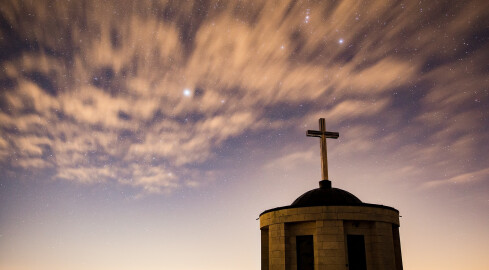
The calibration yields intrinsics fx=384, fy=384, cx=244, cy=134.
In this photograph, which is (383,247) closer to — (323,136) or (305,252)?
(305,252)

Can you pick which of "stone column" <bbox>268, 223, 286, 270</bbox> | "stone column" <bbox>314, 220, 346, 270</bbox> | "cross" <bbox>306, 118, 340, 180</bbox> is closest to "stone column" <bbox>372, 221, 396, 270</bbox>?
"stone column" <bbox>314, 220, 346, 270</bbox>

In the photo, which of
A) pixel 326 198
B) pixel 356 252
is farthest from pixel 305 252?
pixel 326 198

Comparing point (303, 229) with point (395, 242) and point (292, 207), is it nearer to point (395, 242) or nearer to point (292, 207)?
point (292, 207)

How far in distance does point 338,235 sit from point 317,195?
9.13 ft

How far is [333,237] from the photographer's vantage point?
667 inches

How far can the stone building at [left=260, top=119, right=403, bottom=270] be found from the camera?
1691 centimetres

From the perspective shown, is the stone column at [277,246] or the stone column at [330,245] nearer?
the stone column at [330,245]

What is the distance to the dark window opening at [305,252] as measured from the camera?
685 inches

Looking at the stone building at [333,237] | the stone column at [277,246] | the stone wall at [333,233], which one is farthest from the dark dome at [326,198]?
the stone column at [277,246]

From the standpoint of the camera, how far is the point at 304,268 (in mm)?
17422

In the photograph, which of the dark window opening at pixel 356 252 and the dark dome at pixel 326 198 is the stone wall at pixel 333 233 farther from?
the dark dome at pixel 326 198

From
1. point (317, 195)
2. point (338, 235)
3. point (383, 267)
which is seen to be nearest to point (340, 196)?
point (317, 195)

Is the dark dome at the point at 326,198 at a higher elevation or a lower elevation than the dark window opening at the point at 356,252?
higher

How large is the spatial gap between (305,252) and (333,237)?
1554mm
